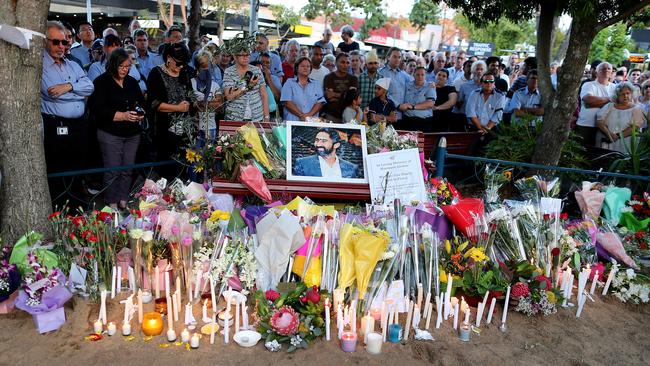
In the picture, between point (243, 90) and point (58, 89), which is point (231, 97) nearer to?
point (243, 90)

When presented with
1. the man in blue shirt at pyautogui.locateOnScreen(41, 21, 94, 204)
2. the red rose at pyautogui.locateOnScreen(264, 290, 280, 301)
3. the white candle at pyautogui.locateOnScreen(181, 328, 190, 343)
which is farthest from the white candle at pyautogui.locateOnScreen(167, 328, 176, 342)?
the man in blue shirt at pyautogui.locateOnScreen(41, 21, 94, 204)

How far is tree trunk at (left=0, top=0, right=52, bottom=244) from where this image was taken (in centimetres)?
368

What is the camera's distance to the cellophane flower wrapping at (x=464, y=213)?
13.6 ft

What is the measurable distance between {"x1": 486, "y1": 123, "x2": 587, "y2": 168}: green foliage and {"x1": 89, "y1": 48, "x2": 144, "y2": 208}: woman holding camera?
4.70 m

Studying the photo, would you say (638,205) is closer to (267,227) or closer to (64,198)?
(267,227)

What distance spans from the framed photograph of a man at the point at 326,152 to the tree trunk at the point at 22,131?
2.05 metres

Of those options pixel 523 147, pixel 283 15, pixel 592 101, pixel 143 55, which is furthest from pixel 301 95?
pixel 283 15

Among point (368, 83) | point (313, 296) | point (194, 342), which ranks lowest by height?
point (194, 342)

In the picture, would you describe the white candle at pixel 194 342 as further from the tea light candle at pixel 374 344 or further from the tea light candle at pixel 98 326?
the tea light candle at pixel 374 344

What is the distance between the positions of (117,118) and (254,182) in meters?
1.60

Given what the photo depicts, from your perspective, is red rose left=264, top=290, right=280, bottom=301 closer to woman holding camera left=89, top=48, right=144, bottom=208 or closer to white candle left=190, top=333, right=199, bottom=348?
white candle left=190, top=333, right=199, bottom=348

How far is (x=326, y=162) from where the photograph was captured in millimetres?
4965

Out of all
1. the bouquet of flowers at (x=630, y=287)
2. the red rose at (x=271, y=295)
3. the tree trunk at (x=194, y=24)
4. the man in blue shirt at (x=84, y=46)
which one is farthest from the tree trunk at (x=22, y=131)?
the tree trunk at (x=194, y=24)

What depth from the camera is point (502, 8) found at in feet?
21.4
